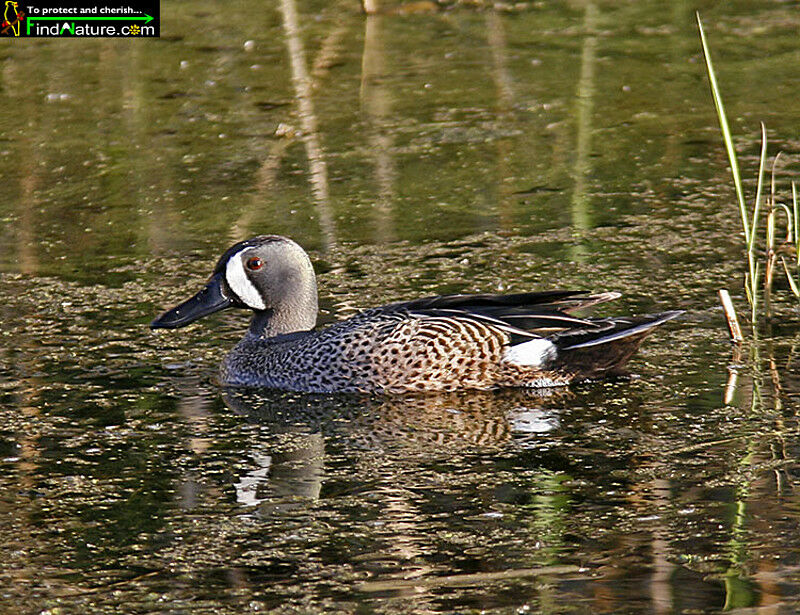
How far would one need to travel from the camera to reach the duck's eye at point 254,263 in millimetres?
6910

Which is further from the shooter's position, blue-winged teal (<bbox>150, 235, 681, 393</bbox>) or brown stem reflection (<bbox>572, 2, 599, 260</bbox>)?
brown stem reflection (<bbox>572, 2, 599, 260</bbox>)

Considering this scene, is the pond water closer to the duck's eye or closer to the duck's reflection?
the duck's reflection

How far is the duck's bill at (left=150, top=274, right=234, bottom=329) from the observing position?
22.7 feet

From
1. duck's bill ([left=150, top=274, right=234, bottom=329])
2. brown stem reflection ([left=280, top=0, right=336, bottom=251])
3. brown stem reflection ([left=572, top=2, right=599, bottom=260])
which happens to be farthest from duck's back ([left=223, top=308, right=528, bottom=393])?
brown stem reflection ([left=280, top=0, right=336, bottom=251])

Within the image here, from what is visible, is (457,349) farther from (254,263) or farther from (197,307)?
(197,307)

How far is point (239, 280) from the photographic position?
6.93 m

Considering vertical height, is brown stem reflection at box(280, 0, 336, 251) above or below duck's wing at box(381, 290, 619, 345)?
above

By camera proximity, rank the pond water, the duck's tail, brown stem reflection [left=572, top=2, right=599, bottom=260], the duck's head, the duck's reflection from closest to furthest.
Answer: the pond water < the duck's reflection < the duck's tail < the duck's head < brown stem reflection [left=572, top=2, right=599, bottom=260]

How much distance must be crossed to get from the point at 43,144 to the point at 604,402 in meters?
5.45

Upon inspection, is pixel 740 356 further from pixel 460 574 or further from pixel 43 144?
pixel 43 144

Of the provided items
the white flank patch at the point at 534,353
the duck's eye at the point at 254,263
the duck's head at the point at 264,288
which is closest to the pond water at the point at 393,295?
the white flank patch at the point at 534,353

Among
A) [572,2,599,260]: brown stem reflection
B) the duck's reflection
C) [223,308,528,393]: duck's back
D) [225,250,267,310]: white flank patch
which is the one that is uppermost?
[572,2,599,260]: brown stem reflection

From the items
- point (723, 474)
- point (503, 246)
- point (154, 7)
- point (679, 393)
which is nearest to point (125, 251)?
point (503, 246)

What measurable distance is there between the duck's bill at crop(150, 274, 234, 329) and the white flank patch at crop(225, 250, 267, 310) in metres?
0.05
